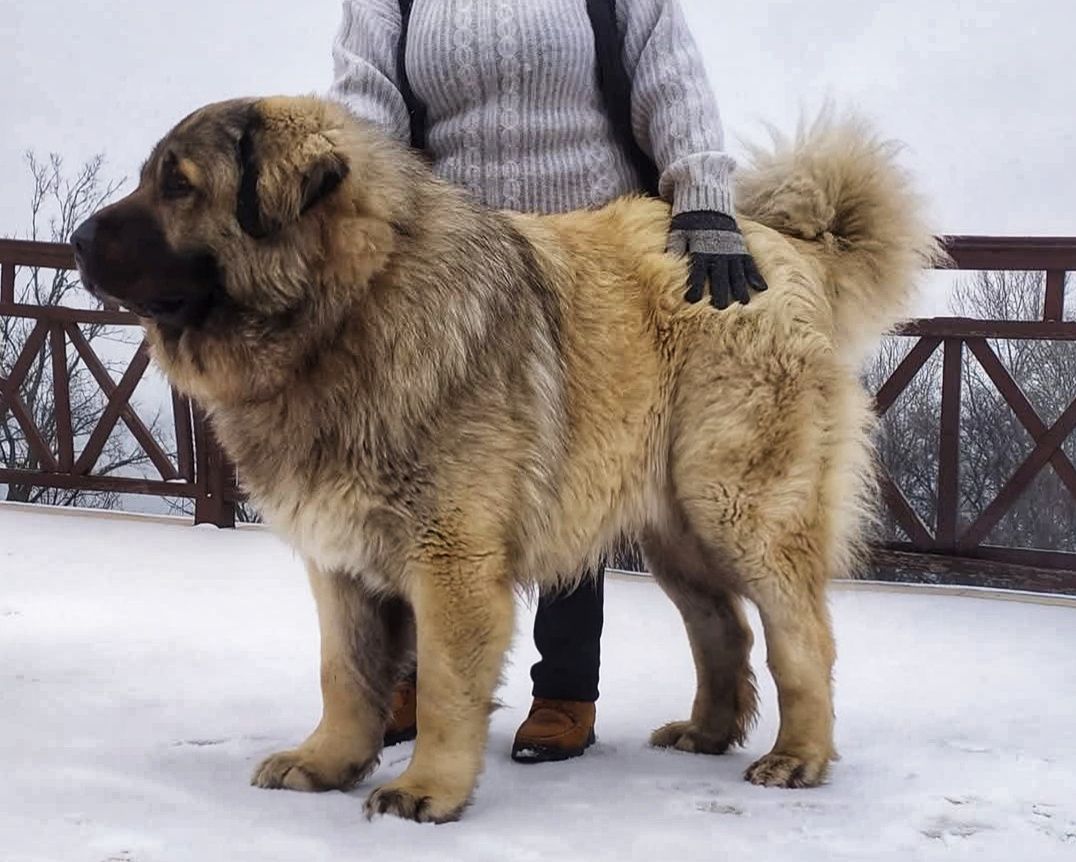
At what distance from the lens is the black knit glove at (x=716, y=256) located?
8.48ft

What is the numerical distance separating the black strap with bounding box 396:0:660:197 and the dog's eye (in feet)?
2.64

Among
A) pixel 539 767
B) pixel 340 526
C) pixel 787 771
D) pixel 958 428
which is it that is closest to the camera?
pixel 340 526

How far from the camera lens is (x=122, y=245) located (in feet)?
6.91

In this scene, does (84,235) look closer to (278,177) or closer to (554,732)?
(278,177)

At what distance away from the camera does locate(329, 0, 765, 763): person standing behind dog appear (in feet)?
8.96

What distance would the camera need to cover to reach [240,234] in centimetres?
215

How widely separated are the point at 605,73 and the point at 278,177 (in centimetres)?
103

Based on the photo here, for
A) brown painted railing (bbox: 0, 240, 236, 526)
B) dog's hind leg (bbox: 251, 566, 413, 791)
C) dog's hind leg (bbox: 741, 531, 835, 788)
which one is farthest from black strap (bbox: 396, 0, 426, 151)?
brown painted railing (bbox: 0, 240, 236, 526)

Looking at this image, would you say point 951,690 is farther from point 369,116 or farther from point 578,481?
point 369,116

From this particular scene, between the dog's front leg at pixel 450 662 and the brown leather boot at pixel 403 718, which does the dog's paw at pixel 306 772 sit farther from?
the brown leather boot at pixel 403 718

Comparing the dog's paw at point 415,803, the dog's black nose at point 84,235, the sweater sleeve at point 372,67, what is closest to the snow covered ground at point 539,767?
the dog's paw at point 415,803

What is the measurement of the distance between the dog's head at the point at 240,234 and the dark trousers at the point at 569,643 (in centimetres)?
96

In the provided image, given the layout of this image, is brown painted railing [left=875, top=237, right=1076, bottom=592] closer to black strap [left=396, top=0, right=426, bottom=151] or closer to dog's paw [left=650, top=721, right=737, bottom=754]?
dog's paw [left=650, top=721, right=737, bottom=754]

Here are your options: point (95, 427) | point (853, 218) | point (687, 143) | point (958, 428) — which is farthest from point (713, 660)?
point (95, 427)
